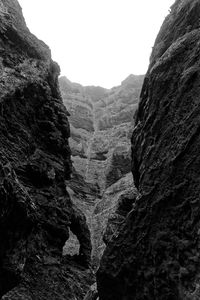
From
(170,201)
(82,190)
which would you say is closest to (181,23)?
(170,201)

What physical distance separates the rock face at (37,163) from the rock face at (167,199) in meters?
4.20

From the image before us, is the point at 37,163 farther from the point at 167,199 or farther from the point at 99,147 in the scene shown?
the point at 99,147

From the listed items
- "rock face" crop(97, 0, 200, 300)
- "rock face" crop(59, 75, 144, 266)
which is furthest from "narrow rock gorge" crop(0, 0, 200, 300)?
"rock face" crop(59, 75, 144, 266)

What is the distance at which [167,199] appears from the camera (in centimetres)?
1166

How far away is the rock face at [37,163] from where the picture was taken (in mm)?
18938

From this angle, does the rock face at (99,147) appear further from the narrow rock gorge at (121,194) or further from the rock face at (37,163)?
the narrow rock gorge at (121,194)

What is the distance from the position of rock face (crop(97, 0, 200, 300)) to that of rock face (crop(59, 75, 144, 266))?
51.8 ft

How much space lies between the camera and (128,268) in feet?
42.3

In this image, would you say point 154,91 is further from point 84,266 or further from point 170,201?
point 84,266

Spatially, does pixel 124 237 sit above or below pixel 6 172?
below

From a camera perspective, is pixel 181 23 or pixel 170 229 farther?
pixel 181 23

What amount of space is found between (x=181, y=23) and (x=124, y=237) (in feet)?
31.9

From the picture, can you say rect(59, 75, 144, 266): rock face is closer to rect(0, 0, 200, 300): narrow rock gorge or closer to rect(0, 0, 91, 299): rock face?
rect(0, 0, 91, 299): rock face

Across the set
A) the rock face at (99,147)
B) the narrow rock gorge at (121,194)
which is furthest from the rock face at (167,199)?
the rock face at (99,147)
